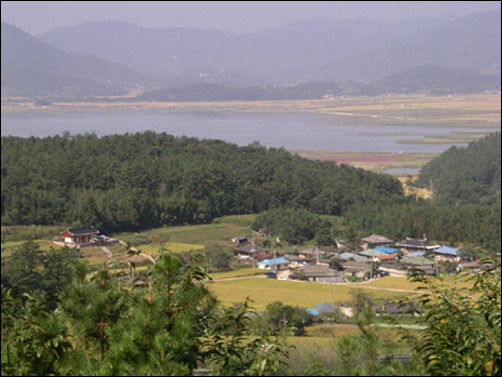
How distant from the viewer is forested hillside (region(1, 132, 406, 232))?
24188mm

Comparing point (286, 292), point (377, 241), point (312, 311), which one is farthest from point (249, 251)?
point (312, 311)

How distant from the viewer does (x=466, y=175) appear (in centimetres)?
3238

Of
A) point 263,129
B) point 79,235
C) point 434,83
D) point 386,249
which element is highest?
A: point 434,83

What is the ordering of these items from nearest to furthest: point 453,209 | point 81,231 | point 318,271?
1. point 318,271
2. point 81,231
3. point 453,209

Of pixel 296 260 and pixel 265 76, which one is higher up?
pixel 265 76

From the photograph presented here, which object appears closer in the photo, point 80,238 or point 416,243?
point 80,238

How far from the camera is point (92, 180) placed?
2811 cm

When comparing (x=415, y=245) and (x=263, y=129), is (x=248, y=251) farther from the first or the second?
(x=263, y=129)

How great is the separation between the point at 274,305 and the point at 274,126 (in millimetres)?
55387

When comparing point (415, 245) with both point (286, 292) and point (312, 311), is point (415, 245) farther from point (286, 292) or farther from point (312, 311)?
point (312, 311)

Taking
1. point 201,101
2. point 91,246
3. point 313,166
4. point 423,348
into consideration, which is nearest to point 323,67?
point 201,101

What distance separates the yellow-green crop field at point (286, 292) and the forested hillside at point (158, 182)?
8658 millimetres

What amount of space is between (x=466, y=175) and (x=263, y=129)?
106 feet

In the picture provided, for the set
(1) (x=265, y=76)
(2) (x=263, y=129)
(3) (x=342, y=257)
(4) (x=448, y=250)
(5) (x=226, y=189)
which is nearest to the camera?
(3) (x=342, y=257)
